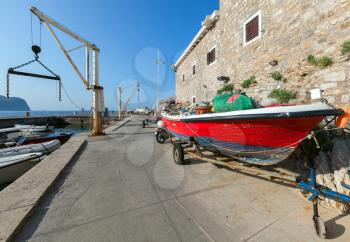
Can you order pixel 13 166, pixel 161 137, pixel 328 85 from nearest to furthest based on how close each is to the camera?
pixel 328 85
pixel 13 166
pixel 161 137

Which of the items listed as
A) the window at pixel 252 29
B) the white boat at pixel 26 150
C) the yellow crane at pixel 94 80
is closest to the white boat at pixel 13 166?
the white boat at pixel 26 150

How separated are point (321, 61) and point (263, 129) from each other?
337cm

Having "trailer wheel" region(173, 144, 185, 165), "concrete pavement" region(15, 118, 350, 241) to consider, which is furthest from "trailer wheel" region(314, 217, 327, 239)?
"trailer wheel" region(173, 144, 185, 165)

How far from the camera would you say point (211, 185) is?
3455 millimetres

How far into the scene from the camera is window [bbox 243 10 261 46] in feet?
23.2

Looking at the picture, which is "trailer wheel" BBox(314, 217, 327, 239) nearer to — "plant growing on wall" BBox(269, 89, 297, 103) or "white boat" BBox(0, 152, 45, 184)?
"plant growing on wall" BBox(269, 89, 297, 103)

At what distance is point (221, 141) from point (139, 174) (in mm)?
2084

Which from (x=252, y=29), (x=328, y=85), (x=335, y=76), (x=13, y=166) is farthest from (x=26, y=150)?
(x=252, y=29)

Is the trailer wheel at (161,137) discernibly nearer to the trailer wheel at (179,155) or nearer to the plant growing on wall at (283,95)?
the trailer wheel at (179,155)

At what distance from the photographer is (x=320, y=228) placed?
6.52 feet

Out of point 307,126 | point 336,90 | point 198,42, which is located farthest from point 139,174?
point 198,42

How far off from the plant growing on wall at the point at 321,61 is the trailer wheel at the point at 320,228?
429cm

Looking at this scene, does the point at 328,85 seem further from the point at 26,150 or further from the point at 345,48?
the point at 26,150

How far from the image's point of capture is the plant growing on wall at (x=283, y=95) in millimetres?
5535
